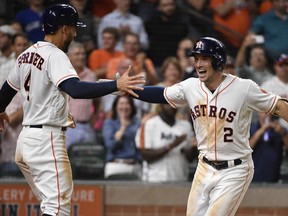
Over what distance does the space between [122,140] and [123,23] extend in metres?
2.22

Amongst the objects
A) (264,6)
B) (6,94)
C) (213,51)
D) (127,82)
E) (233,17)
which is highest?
(264,6)

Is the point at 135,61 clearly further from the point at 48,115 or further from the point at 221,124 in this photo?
the point at 48,115

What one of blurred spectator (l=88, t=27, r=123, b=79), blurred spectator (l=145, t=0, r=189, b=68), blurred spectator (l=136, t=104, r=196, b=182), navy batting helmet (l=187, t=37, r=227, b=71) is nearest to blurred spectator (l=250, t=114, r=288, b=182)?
blurred spectator (l=136, t=104, r=196, b=182)

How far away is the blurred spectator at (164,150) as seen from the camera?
372 inches

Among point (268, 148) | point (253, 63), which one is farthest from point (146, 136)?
point (253, 63)

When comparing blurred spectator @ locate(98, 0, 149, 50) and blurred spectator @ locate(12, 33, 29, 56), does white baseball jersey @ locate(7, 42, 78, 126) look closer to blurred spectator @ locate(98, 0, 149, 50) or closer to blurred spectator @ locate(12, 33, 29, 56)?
blurred spectator @ locate(12, 33, 29, 56)

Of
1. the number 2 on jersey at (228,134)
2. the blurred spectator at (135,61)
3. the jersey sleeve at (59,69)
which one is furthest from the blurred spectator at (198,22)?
the jersey sleeve at (59,69)

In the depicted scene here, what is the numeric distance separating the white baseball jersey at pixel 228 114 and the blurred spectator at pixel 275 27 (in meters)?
4.37

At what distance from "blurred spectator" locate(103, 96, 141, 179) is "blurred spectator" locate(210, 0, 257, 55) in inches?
96.8

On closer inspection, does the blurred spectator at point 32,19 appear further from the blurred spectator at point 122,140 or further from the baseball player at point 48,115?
the baseball player at point 48,115

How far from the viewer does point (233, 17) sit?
39.3 ft

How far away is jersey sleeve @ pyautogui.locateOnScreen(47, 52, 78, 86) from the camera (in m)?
6.56

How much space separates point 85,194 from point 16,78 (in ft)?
7.99

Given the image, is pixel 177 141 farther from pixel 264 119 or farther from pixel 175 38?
pixel 175 38
